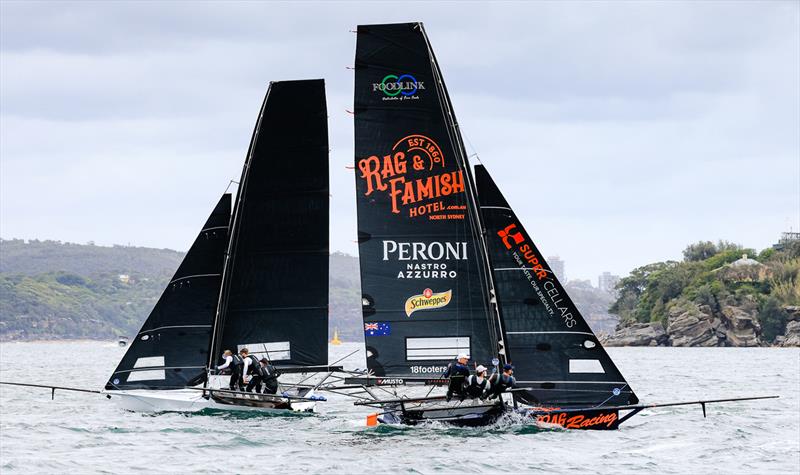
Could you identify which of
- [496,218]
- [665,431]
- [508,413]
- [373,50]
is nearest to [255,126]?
[373,50]

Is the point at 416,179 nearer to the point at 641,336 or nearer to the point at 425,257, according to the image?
the point at 425,257

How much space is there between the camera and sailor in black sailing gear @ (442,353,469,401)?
2758 cm

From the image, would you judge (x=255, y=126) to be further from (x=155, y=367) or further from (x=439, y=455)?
(x=439, y=455)

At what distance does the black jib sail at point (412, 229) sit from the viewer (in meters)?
28.8

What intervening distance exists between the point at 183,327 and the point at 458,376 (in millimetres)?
8966

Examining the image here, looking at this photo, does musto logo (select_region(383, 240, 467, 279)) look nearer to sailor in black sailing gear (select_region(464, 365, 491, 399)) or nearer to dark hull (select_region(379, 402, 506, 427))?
sailor in black sailing gear (select_region(464, 365, 491, 399))

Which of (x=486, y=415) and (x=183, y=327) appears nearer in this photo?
(x=486, y=415)

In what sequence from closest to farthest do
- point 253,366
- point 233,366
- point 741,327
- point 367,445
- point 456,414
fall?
point 367,445
point 456,414
point 253,366
point 233,366
point 741,327

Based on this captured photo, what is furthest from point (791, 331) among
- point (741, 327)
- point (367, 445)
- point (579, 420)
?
point (367, 445)

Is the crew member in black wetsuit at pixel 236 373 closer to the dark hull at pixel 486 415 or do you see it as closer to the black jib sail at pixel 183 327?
the black jib sail at pixel 183 327

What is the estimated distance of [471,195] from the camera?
2886 centimetres

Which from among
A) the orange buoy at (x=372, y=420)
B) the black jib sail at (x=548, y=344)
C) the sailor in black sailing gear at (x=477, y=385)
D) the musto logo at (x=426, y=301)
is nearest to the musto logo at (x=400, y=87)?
the black jib sail at (x=548, y=344)

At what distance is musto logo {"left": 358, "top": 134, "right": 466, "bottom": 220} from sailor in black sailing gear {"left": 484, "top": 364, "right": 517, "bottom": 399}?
3.88m

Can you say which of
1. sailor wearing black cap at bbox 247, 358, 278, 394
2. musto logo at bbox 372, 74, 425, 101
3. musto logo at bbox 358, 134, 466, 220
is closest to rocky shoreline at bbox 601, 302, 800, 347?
sailor wearing black cap at bbox 247, 358, 278, 394
